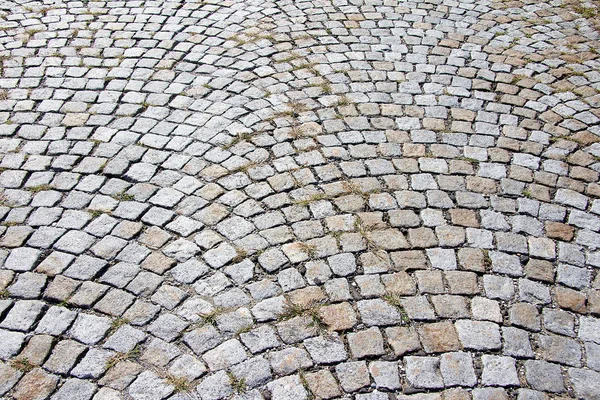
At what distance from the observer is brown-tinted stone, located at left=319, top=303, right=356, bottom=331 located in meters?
3.69

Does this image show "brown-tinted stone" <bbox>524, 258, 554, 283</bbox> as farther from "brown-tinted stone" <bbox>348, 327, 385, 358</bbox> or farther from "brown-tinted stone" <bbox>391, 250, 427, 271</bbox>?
"brown-tinted stone" <bbox>348, 327, 385, 358</bbox>

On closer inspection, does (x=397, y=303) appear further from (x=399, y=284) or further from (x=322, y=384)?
(x=322, y=384)

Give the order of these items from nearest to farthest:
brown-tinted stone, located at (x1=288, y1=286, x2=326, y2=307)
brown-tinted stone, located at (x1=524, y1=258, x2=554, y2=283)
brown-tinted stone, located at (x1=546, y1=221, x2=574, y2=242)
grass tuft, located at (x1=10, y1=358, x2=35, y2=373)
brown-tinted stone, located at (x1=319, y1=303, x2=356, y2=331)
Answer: grass tuft, located at (x1=10, y1=358, x2=35, y2=373), brown-tinted stone, located at (x1=319, y1=303, x2=356, y2=331), brown-tinted stone, located at (x1=288, y1=286, x2=326, y2=307), brown-tinted stone, located at (x1=524, y1=258, x2=554, y2=283), brown-tinted stone, located at (x1=546, y1=221, x2=574, y2=242)

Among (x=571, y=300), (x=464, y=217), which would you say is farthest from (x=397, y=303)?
(x=571, y=300)

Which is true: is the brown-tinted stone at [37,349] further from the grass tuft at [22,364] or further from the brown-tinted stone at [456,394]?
the brown-tinted stone at [456,394]

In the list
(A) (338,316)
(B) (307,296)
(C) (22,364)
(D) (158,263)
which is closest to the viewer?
(C) (22,364)

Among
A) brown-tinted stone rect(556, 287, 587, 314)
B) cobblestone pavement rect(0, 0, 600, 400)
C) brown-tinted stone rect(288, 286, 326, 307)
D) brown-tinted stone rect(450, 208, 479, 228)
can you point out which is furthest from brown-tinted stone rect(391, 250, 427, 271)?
brown-tinted stone rect(556, 287, 587, 314)

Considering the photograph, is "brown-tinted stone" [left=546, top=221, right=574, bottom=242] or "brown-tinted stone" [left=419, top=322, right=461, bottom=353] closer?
"brown-tinted stone" [left=419, top=322, right=461, bottom=353]

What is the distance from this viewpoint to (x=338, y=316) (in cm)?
375

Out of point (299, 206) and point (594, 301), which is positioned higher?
point (299, 206)

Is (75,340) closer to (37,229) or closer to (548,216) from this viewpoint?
(37,229)

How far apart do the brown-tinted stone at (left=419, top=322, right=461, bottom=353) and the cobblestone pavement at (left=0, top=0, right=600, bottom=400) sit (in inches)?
0.5

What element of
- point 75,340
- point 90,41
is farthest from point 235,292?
point 90,41

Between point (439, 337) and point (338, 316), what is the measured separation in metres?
0.61
